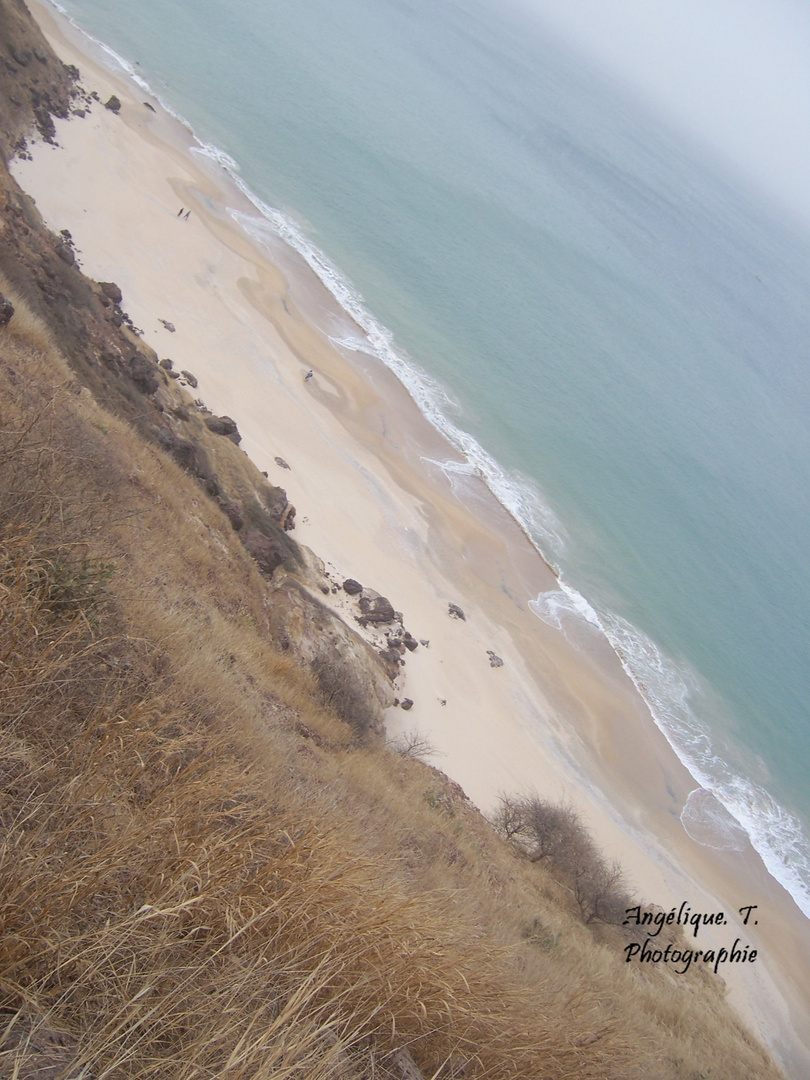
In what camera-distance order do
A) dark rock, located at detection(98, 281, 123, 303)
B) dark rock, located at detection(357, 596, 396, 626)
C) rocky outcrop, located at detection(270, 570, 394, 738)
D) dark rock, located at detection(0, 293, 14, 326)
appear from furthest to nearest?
1. dark rock, located at detection(98, 281, 123, 303)
2. dark rock, located at detection(357, 596, 396, 626)
3. rocky outcrop, located at detection(270, 570, 394, 738)
4. dark rock, located at detection(0, 293, 14, 326)

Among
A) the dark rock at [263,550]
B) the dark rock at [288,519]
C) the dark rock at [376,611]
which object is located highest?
the dark rock at [263,550]

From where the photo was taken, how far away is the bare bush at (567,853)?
12680 millimetres

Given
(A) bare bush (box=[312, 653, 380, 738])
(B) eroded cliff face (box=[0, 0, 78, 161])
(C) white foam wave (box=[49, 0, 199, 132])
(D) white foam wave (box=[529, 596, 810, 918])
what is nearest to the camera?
(A) bare bush (box=[312, 653, 380, 738])

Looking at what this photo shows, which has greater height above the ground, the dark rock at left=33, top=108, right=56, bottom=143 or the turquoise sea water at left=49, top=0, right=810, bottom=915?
the turquoise sea water at left=49, top=0, right=810, bottom=915

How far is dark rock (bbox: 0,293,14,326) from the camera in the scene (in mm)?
9445

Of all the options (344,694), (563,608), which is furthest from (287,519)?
(563,608)

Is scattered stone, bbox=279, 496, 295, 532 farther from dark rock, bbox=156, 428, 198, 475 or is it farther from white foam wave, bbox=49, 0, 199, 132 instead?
white foam wave, bbox=49, 0, 199, 132

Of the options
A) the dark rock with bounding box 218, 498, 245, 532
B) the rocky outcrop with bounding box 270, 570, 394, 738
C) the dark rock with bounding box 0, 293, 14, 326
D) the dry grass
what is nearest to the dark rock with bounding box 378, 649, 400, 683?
the rocky outcrop with bounding box 270, 570, 394, 738

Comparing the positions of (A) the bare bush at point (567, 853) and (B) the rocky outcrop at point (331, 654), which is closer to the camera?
(B) the rocky outcrop at point (331, 654)

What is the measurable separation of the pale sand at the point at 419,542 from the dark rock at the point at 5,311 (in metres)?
11.5

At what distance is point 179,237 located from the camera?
34.1m

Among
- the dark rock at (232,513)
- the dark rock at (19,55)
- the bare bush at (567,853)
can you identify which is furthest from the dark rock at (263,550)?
the dark rock at (19,55)

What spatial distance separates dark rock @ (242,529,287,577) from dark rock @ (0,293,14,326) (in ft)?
19.8

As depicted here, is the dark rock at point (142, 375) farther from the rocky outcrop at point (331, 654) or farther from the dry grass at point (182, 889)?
the dry grass at point (182, 889)
